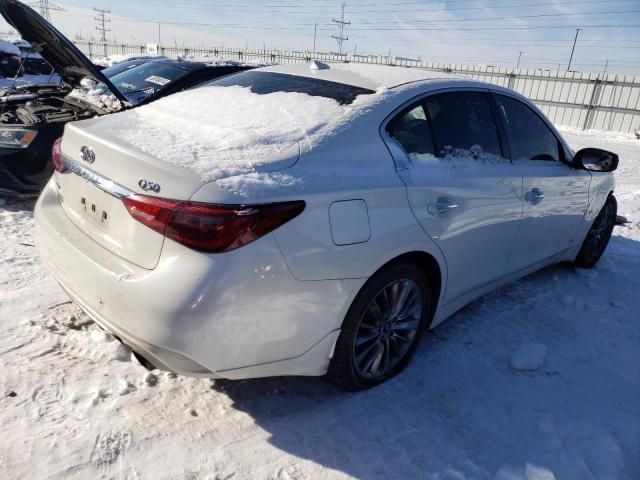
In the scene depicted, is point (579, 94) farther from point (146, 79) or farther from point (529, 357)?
point (529, 357)

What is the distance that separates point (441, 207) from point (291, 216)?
Result: 100cm

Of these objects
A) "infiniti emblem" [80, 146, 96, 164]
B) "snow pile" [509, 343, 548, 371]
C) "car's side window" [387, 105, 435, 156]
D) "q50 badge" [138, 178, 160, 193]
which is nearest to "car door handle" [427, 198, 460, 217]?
"car's side window" [387, 105, 435, 156]

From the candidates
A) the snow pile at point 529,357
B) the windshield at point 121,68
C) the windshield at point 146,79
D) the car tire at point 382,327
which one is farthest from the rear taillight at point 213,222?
the windshield at point 121,68

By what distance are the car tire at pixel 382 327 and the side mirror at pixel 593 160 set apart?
6.04 feet

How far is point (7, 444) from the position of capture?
2.11 m

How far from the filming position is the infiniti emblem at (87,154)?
2.27 m

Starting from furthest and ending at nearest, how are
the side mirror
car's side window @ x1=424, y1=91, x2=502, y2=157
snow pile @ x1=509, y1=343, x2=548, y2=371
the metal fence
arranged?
the metal fence < the side mirror < snow pile @ x1=509, y1=343, x2=548, y2=371 < car's side window @ x1=424, y1=91, x2=502, y2=157

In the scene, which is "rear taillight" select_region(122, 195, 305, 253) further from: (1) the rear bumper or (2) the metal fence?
(2) the metal fence

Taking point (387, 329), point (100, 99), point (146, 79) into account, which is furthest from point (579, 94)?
point (387, 329)

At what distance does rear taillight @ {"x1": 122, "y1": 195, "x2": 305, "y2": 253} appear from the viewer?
6.15 ft

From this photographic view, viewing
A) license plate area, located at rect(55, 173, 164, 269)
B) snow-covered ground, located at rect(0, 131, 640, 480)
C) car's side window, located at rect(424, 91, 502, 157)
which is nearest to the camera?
license plate area, located at rect(55, 173, 164, 269)

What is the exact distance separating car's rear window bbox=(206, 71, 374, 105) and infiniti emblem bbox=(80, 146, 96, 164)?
0.98m

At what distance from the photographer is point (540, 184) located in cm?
340

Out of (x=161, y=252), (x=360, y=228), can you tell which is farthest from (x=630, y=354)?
(x=161, y=252)
